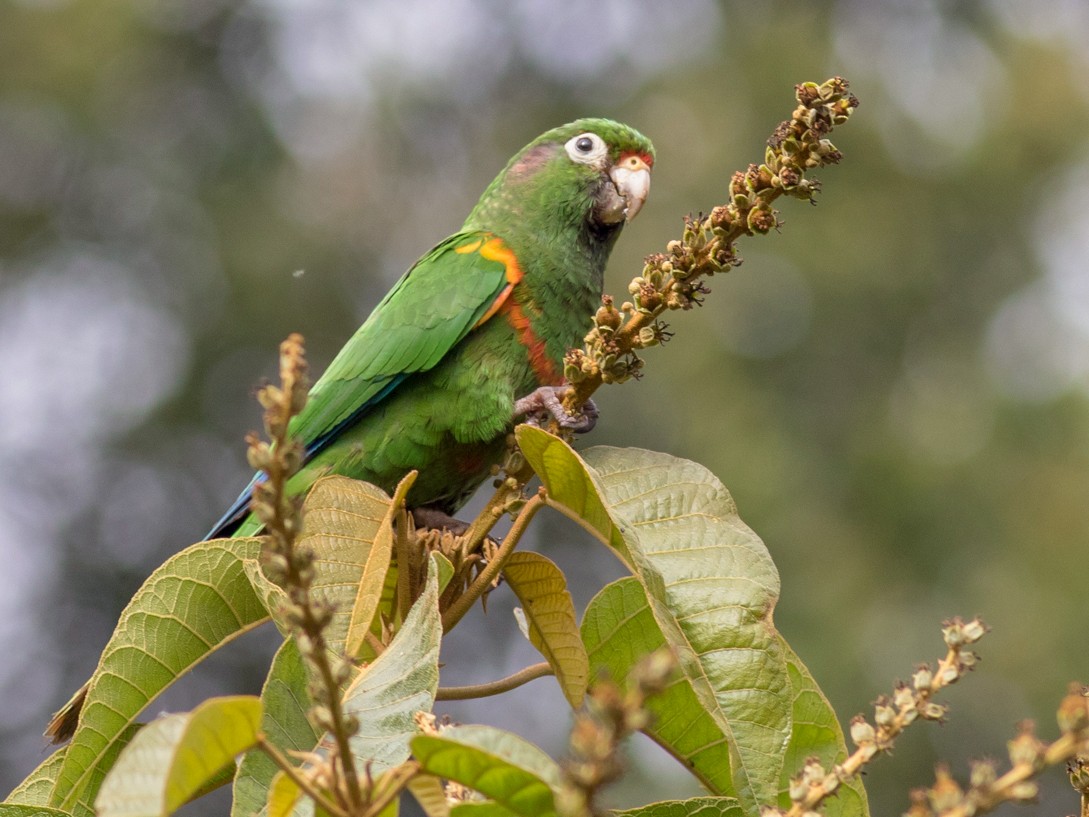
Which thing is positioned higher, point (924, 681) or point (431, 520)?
point (431, 520)

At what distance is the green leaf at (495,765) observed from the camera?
1.06m

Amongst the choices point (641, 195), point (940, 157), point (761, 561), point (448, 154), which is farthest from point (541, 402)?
point (940, 157)

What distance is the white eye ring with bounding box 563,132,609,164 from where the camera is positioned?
11.6 feet

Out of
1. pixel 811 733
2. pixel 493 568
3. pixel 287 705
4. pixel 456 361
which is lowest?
pixel 811 733

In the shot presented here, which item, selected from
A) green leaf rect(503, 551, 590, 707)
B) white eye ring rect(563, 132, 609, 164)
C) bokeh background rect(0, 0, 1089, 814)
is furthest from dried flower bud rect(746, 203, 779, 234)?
bokeh background rect(0, 0, 1089, 814)

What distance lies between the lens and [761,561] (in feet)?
5.39

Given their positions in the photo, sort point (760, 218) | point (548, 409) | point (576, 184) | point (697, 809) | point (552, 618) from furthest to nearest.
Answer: point (576, 184)
point (548, 409)
point (552, 618)
point (760, 218)
point (697, 809)

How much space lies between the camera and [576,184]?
11.3ft

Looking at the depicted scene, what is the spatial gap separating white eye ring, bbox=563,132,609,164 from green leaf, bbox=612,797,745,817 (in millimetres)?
2362

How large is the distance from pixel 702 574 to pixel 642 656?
0.22 meters

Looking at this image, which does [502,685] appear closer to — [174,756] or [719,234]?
[719,234]

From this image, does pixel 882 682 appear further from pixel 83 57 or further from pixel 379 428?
pixel 83 57

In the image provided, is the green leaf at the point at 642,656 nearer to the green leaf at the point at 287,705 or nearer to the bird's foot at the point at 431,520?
the green leaf at the point at 287,705

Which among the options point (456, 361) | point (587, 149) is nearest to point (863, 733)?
point (456, 361)
